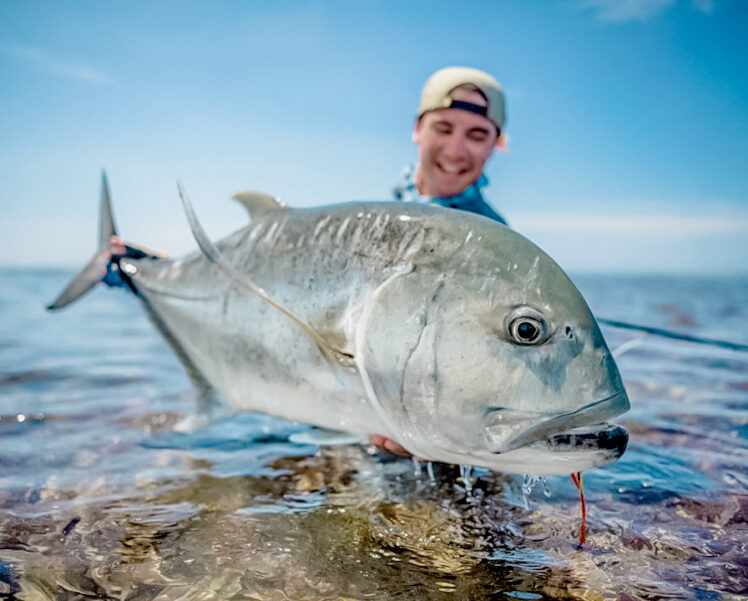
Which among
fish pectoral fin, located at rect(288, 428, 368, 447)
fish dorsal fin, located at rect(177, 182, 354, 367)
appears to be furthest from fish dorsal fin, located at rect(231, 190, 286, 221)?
fish pectoral fin, located at rect(288, 428, 368, 447)

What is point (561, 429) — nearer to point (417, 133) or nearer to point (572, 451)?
point (572, 451)

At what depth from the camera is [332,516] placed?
9.18 ft

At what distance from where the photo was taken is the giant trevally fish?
6.50ft

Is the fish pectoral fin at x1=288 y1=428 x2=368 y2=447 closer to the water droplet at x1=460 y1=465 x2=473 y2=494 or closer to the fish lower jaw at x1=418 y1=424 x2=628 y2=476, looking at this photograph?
the fish lower jaw at x1=418 y1=424 x2=628 y2=476

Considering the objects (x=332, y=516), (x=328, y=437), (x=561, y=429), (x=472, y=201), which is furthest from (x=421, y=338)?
(x=472, y=201)

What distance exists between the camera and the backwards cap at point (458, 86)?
4.12 m

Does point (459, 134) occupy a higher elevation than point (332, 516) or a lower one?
higher

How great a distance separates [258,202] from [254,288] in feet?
2.34

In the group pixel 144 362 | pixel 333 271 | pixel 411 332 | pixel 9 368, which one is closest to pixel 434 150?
pixel 333 271

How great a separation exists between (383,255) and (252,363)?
0.89 metres

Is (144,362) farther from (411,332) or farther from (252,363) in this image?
(411,332)

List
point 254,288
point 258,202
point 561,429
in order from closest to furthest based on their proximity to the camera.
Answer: point 561,429
point 254,288
point 258,202

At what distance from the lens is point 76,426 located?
436cm

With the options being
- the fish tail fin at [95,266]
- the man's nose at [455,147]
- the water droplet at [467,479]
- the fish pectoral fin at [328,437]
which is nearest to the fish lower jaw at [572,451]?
the fish pectoral fin at [328,437]
